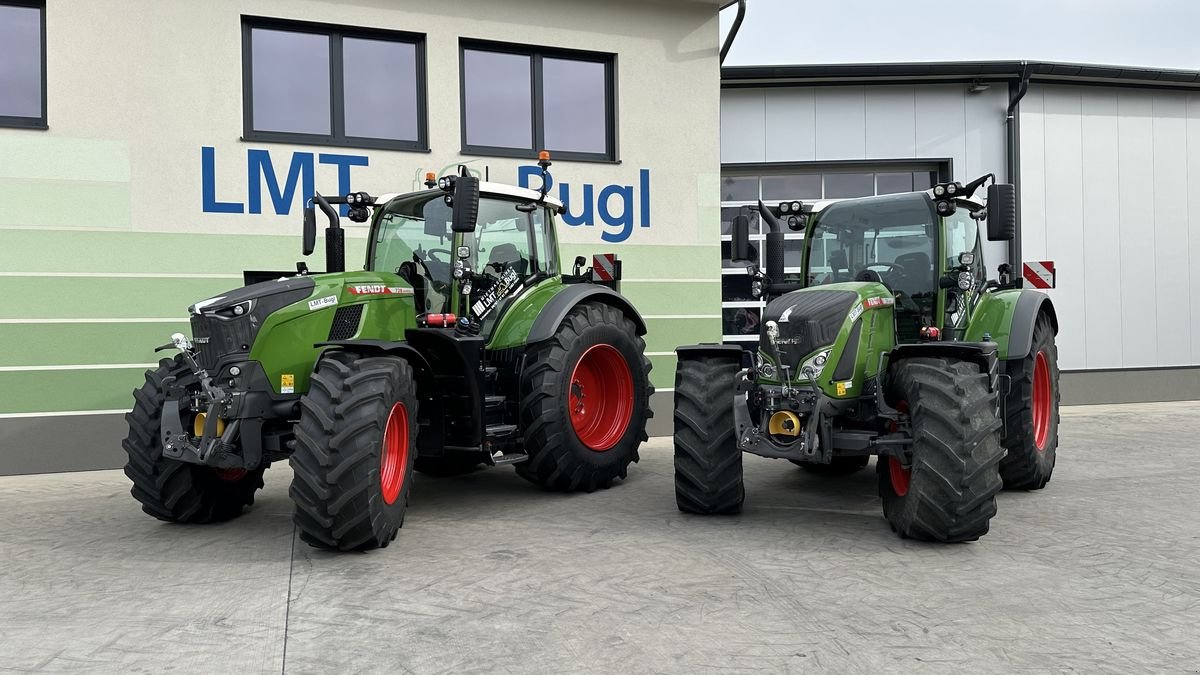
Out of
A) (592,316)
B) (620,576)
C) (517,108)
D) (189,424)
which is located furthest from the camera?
(517,108)

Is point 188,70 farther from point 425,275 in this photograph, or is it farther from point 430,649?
point 430,649

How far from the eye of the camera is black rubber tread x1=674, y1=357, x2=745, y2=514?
5895 mm

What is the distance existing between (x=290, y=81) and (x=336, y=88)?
0.43 m

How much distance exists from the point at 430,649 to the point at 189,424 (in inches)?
101

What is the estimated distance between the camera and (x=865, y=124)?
41.7 feet

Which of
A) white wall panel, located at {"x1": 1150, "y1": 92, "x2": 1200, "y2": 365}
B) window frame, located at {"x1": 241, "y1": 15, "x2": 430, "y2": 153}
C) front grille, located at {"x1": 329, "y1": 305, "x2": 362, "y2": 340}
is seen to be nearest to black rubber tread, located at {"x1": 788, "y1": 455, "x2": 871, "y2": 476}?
front grille, located at {"x1": 329, "y1": 305, "x2": 362, "y2": 340}

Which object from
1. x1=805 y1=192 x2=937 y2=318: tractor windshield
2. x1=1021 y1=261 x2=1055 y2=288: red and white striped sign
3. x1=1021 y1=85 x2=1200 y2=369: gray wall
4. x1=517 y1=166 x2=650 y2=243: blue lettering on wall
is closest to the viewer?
x1=805 y1=192 x2=937 y2=318: tractor windshield

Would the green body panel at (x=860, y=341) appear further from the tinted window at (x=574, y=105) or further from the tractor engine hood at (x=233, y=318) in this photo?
the tinted window at (x=574, y=105)

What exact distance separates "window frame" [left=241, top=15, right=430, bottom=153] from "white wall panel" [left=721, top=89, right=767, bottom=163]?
4.52m

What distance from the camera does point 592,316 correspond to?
7184mm

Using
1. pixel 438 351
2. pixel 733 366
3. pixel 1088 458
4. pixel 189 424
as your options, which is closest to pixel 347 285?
pixel 438 351

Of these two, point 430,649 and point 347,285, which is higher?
point 347,285

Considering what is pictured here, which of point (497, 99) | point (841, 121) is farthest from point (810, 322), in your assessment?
point (841, 121)

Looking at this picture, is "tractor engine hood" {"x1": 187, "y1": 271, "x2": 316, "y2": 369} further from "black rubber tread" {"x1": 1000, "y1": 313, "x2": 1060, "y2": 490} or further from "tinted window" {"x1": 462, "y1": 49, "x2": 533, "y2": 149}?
"black rubber tread" {"x1": 1000, "y1": 313, "x2": 1060, "y2": 490}
